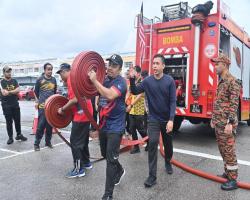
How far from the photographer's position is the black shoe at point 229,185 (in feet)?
14.4

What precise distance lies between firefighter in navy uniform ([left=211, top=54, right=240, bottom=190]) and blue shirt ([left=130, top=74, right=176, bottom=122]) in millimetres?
651

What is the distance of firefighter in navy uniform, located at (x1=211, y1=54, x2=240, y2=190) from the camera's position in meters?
4.34

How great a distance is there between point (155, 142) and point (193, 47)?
3.63 metres

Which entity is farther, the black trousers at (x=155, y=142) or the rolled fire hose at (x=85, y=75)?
the black trousers at (x=155, y=142)

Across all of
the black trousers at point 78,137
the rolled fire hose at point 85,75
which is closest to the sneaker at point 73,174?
the black trousers at point 78,137

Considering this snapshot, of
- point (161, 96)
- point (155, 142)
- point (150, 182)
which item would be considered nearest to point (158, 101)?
point (161, 96)

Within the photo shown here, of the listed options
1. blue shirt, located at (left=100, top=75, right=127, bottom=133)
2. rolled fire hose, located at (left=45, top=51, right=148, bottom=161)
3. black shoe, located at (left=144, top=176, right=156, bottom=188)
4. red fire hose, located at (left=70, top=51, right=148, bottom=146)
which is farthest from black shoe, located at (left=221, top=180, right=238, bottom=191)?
red fire hose, located at (left=70, top=51, right=148, bottom=146)

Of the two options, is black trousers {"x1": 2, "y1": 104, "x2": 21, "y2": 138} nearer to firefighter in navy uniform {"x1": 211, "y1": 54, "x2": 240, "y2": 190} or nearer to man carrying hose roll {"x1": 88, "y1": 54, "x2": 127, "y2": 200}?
man carrying hose roll {"x1": 88, "y1": 54, "x2": 127, "y2": 200}

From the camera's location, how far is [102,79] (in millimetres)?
4172

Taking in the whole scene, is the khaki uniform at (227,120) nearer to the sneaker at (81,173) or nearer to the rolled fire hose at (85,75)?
the rolled fire hose at (85,75)

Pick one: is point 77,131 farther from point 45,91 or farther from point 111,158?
point 45,91

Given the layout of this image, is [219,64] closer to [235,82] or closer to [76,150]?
[235,82]

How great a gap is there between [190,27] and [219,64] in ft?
10.9

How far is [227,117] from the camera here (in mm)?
4430
